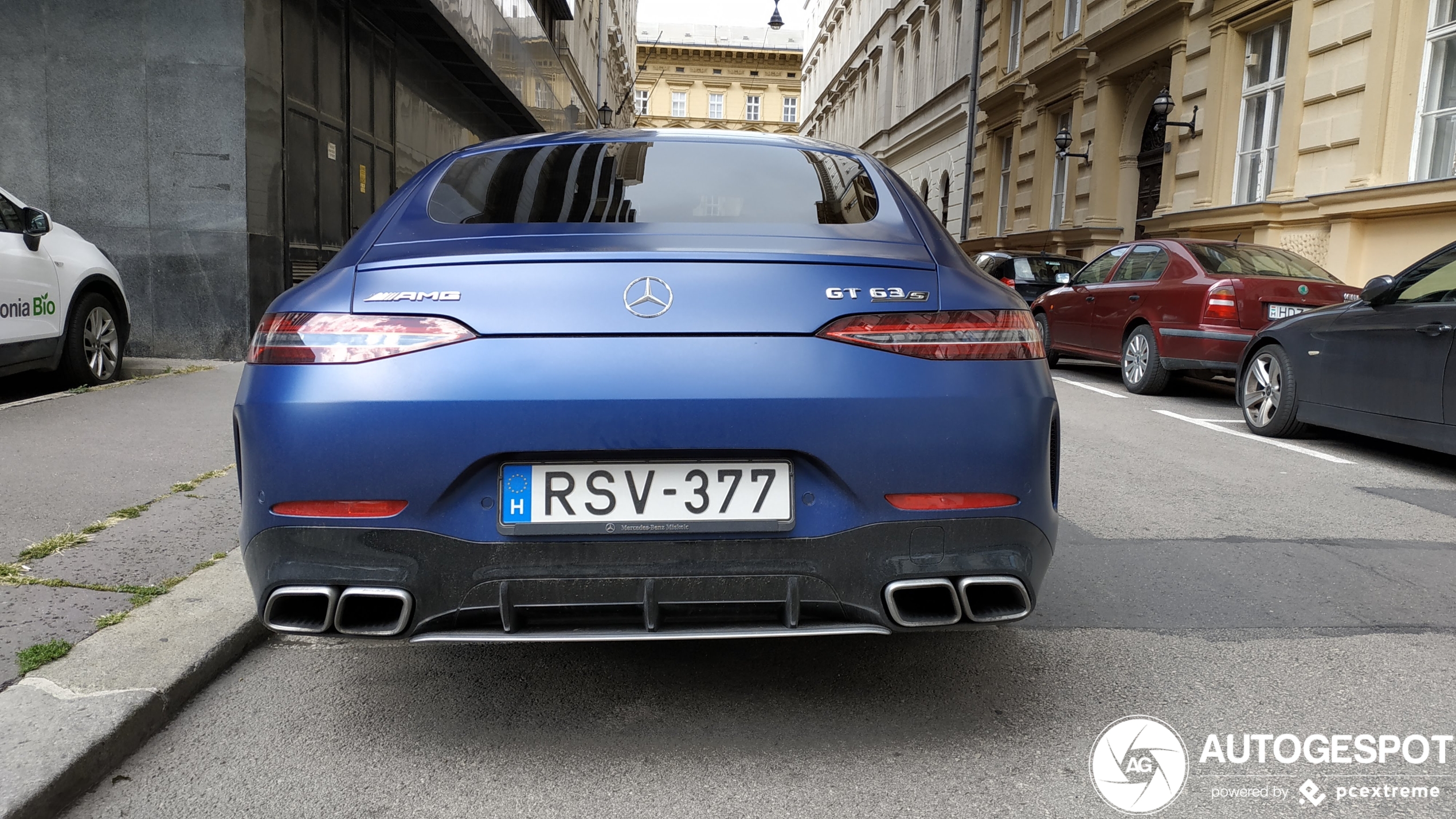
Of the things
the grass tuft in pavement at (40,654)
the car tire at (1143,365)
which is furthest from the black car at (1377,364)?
the grass tuft in pavement at (40,654)

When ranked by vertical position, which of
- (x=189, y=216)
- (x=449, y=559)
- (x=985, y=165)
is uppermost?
(x=985, y=165)

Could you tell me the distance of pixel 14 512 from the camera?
13.9ft

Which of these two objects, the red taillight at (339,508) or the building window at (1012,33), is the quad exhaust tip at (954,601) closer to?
the red taillight at (339,508)

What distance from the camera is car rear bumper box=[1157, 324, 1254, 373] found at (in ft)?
29.4

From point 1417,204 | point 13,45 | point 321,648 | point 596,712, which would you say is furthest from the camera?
point 1417,204

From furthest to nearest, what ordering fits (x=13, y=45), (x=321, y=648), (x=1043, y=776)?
(x=13, y=45) < (x=321, y=648) < (x=1043, y=776)

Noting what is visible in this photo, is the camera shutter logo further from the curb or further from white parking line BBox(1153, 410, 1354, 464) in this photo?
white parking line BBox(1153, 410, 1354, 464)

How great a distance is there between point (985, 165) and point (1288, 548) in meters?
24.7

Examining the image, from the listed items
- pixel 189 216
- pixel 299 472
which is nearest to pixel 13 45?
pixel 189 216

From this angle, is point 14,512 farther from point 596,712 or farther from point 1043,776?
point 1043,776

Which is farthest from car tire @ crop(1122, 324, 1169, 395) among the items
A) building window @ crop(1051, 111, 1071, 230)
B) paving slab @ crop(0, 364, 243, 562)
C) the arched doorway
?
building window @ crop(1051, 111, 1071, 230)

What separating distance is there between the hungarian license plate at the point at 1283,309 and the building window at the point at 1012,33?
1850cm

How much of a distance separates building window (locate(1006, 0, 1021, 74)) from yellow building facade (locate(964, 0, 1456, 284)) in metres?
0.06

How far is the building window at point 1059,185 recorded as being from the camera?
22.9 meters
